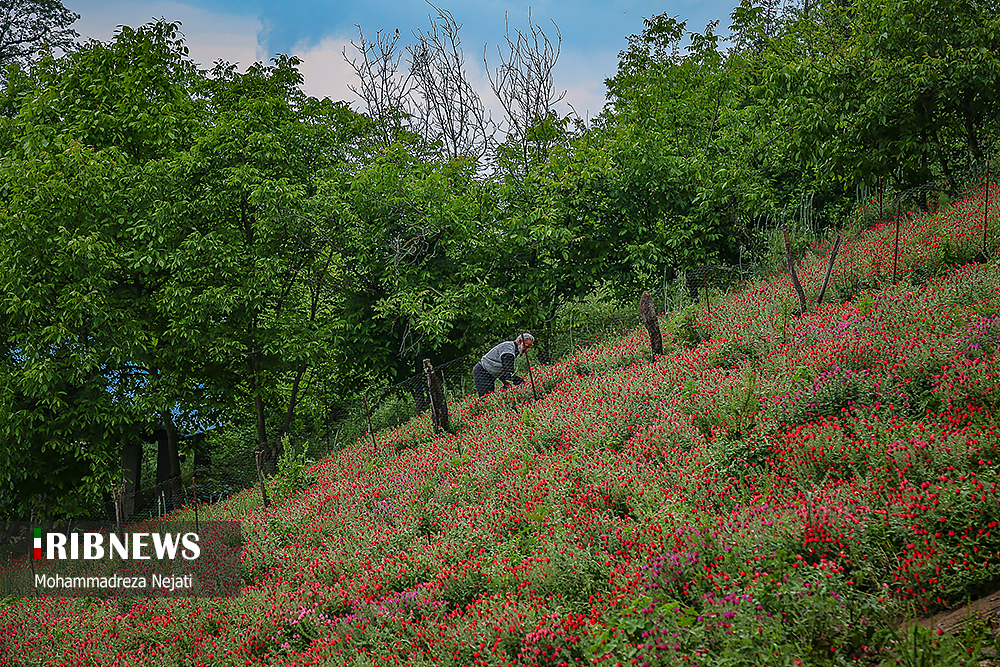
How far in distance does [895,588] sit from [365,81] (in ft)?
63.8

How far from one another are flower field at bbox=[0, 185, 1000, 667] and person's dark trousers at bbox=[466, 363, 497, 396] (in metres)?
1.62

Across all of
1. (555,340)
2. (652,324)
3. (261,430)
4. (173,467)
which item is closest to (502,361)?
(652,324)

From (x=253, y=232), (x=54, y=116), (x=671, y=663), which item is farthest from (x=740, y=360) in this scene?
(x=54, y=116)

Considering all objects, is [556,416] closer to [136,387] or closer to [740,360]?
[740,360]

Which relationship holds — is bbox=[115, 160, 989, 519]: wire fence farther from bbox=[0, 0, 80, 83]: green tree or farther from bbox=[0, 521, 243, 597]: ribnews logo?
bbox=[0, 0, 80, 83]: green tree

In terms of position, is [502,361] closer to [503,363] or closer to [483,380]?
[503,363]

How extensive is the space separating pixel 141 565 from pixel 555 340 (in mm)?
10428

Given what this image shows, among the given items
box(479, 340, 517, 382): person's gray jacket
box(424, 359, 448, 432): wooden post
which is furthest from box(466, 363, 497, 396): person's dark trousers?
box(424, 359, 448, 432): wooden post

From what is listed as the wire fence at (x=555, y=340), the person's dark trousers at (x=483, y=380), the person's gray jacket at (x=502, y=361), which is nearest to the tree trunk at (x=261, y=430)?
the wire fence at (x=555, y=340)

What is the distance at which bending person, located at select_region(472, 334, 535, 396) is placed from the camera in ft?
36.2

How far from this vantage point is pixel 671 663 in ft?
13.2

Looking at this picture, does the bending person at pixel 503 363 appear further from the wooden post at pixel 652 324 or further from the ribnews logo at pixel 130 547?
the ribnews logo at pixel 130 547

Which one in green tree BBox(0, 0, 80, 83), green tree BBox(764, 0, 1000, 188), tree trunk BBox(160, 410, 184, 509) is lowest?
tree trunk BBox(160, 410, 184, 509)

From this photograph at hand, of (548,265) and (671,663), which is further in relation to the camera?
(548,265)
